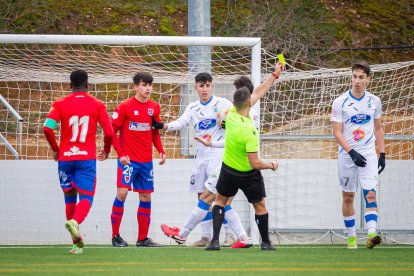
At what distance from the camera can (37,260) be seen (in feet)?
31.8

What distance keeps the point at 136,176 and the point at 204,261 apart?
2.97 m

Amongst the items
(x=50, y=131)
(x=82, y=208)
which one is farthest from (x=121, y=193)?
(x=50, y=131)

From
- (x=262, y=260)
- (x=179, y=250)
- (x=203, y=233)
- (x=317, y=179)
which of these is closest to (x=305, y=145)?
(x=317, y=179)

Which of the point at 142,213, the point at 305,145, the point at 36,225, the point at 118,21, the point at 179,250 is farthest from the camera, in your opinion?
the point at 118,21

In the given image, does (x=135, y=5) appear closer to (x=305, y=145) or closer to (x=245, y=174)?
(x=305, y=145)

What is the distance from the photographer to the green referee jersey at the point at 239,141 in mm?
10711

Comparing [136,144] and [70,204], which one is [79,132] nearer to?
[70,204]

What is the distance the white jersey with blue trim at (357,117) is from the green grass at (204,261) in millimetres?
1377

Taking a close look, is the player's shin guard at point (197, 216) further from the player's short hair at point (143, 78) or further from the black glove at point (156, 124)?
the player's short hair at point (143, 78)

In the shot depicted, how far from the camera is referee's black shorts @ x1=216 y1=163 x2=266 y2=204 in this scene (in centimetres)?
1088

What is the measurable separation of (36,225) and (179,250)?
3.11m

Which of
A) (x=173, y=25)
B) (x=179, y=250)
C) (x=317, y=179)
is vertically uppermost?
(x=173, y=25)

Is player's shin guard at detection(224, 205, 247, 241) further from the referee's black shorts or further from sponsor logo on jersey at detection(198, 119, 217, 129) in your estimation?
sponsor logo on jersey at detection(198, 119, 217, 129)

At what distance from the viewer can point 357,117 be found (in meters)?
12.1
